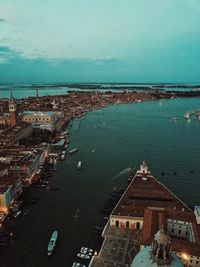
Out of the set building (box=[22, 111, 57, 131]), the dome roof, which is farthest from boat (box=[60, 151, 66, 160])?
the dome roof

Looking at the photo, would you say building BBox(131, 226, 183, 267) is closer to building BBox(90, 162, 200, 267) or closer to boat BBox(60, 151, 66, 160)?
building BBox(90, 162, 200, 267)

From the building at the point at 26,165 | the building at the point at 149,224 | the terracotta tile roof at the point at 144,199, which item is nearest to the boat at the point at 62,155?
the building at the point at 26,165

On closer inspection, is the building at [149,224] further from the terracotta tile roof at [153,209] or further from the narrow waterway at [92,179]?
the narrow waterway at [92,179]

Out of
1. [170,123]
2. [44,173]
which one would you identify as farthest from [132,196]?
[170,123]

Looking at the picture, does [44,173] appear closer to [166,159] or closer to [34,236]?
[34,236]

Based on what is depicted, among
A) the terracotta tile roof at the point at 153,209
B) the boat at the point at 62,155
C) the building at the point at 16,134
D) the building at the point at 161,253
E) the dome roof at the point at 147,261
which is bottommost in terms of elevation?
the boat at the point at 62,155
